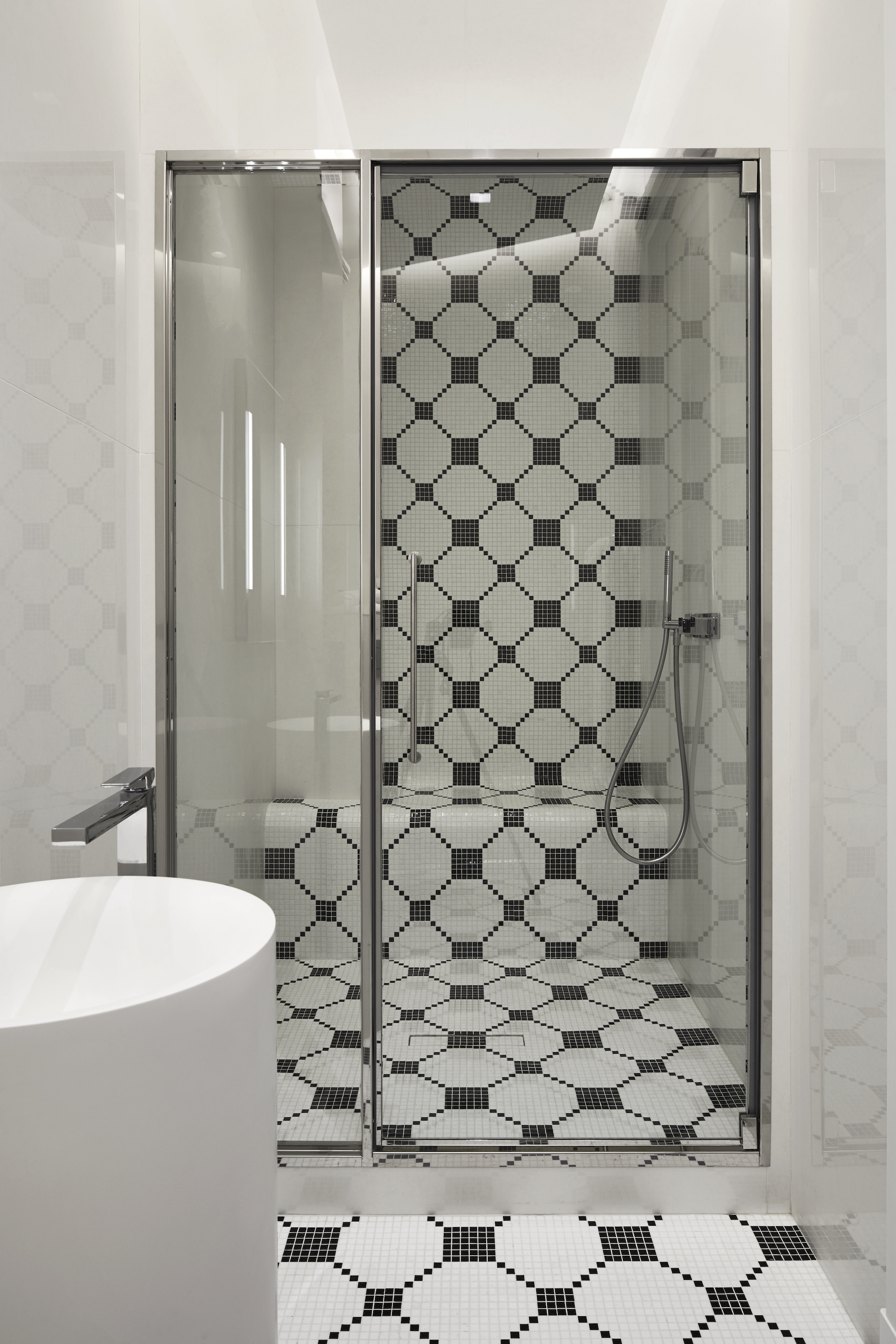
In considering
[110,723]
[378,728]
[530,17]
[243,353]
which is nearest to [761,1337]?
[378,728]

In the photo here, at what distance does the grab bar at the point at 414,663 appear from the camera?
179 cm

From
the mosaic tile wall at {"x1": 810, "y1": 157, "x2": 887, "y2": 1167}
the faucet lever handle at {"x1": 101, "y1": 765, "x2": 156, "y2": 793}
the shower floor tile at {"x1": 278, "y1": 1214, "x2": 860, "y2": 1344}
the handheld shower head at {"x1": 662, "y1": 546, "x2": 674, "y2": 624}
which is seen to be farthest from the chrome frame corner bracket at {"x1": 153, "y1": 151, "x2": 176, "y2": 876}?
the mosaic tile wall at {"x1": 810, "y1": 157, "x2": 887, "y2": 1167}

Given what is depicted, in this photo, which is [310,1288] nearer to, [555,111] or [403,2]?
[555,111]

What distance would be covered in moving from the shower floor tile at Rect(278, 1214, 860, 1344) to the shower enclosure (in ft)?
0.49

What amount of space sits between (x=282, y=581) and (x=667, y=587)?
809 mm

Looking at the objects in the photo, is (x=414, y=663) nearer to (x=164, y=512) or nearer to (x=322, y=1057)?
(x=164, y=512)

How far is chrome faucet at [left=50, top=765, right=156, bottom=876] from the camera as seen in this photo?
3.22 feet

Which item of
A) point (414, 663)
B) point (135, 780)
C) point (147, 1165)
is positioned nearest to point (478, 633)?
point (414, 663)

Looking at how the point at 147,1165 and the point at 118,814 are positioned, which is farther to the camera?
the point at 118,814

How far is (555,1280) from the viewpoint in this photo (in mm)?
1502

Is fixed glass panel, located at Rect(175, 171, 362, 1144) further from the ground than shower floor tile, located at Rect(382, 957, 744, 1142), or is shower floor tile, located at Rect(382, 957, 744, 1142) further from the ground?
fixed glass panel, located at Rect(175, 171, 362, 1144)

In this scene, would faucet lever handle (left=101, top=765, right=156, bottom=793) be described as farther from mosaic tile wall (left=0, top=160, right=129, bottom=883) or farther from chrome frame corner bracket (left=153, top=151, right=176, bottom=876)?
chrome frame corner bracket (left=153, top=151, right=176, bottom=876)

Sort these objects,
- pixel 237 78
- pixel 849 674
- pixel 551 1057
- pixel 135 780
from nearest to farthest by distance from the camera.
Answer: pixel 135 780, pixel 849 674, pixel 237 78, pixel 551 1057

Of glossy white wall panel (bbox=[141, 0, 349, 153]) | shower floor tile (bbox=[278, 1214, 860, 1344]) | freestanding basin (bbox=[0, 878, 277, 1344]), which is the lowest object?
shower floor tile (bbox=[278, 1214, 860, 1344])
